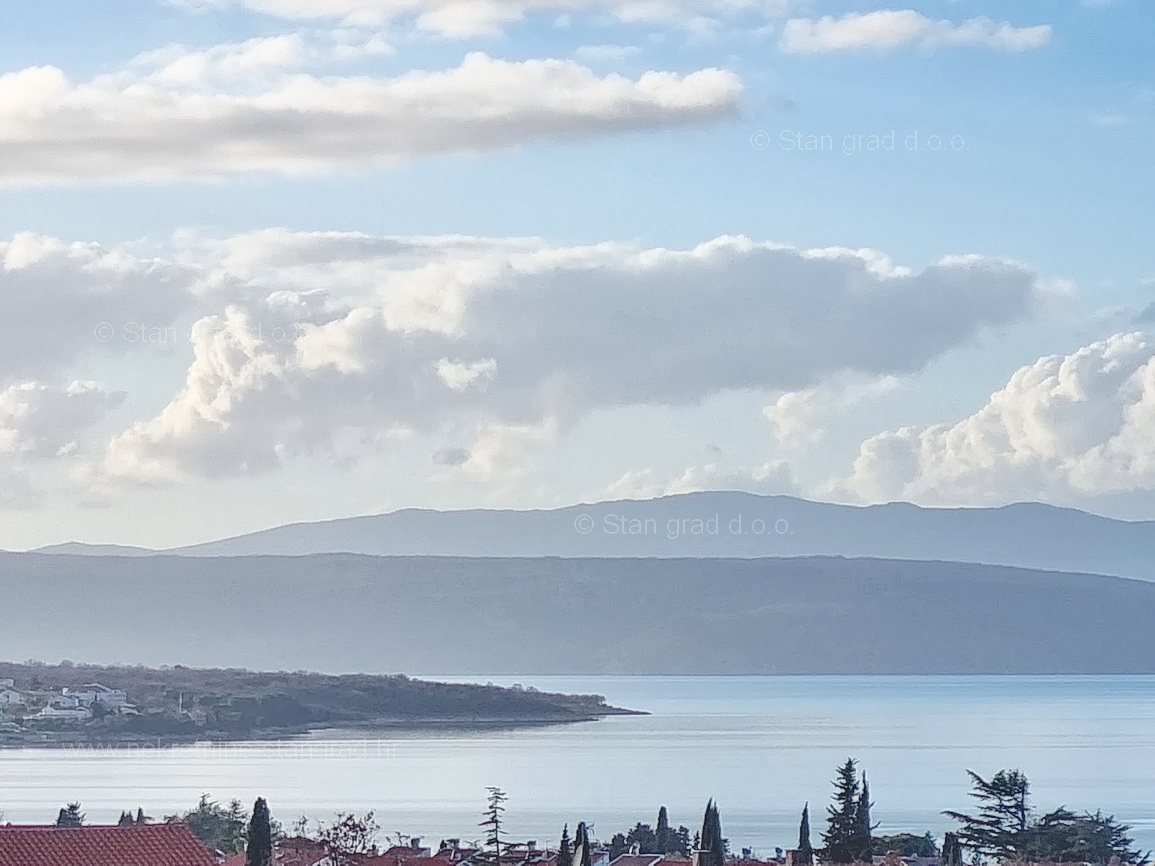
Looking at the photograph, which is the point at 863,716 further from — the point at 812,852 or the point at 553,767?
the point at 812,852

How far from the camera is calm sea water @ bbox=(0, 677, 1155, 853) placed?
65.4 meters

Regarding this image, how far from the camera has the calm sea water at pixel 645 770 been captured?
6538cm

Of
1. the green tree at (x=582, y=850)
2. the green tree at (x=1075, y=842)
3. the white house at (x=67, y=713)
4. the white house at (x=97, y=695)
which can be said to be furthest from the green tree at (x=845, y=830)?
the white house at (x=97, y=695)

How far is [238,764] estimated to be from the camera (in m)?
95.9

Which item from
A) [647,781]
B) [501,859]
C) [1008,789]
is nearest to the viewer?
[501,859]

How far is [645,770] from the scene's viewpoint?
89.3 metres

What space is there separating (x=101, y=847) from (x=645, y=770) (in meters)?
66.4

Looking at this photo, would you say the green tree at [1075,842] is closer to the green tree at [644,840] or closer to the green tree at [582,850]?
the green tree at [644,840]

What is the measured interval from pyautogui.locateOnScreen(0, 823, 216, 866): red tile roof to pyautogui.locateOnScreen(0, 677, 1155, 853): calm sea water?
99.0 feet

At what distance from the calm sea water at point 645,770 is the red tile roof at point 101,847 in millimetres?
30161

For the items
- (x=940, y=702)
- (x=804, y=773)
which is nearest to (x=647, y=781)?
(x=804, y=773)

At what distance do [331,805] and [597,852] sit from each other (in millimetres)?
31632

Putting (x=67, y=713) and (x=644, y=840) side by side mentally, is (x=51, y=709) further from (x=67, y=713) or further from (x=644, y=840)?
(x=644, y=840)

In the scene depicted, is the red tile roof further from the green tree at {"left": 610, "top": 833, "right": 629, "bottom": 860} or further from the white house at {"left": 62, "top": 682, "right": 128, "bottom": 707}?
the white house at {"left": 62, "top": 682, "right": 128, "bottom": 707}
